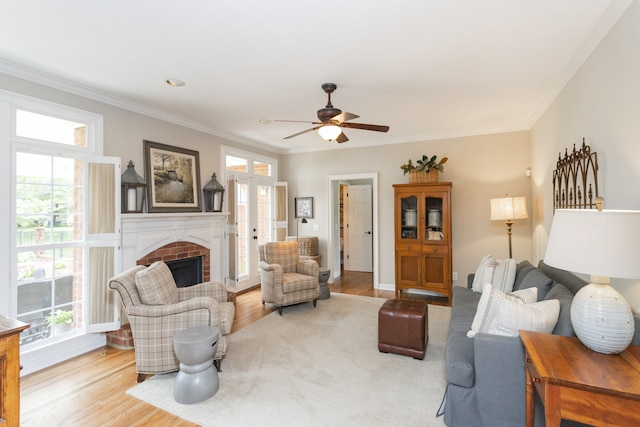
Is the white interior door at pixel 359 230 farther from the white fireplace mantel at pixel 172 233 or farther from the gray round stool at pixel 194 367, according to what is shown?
the gray round stool at pixel 194 367

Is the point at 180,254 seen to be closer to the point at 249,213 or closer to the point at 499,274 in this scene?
the point at 249,213

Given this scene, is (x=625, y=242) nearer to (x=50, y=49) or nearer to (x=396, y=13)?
(x=396, y=13)

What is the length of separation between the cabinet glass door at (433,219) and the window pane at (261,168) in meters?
3.03

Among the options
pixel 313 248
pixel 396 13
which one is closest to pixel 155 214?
pixel 313 248

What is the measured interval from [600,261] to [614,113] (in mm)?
1377

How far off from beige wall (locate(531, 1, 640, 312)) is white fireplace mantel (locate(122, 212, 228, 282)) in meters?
4.07

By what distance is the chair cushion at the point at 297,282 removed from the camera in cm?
410

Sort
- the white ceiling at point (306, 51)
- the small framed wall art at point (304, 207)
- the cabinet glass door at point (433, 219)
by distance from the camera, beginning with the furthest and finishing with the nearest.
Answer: the small framed wall art at point (304, 207)
the cabinet glass door at point (433, 219)
the white ceiling at point (306, 51)

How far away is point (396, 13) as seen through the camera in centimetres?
198

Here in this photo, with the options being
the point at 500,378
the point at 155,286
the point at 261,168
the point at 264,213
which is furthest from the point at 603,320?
the point at 261,168

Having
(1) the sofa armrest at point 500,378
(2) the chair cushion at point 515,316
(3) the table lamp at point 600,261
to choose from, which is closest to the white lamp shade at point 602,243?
(3) the table lamp at point 600,261

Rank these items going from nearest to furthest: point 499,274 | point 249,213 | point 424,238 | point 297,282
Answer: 1. point 499,274
2. point 297,282
3. point 424,238
4. point 249,213

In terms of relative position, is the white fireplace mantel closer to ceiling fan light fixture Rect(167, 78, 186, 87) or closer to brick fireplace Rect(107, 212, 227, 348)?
brick fireplace Rect(107, 212, 227, 348)

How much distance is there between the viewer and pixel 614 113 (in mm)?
2037
